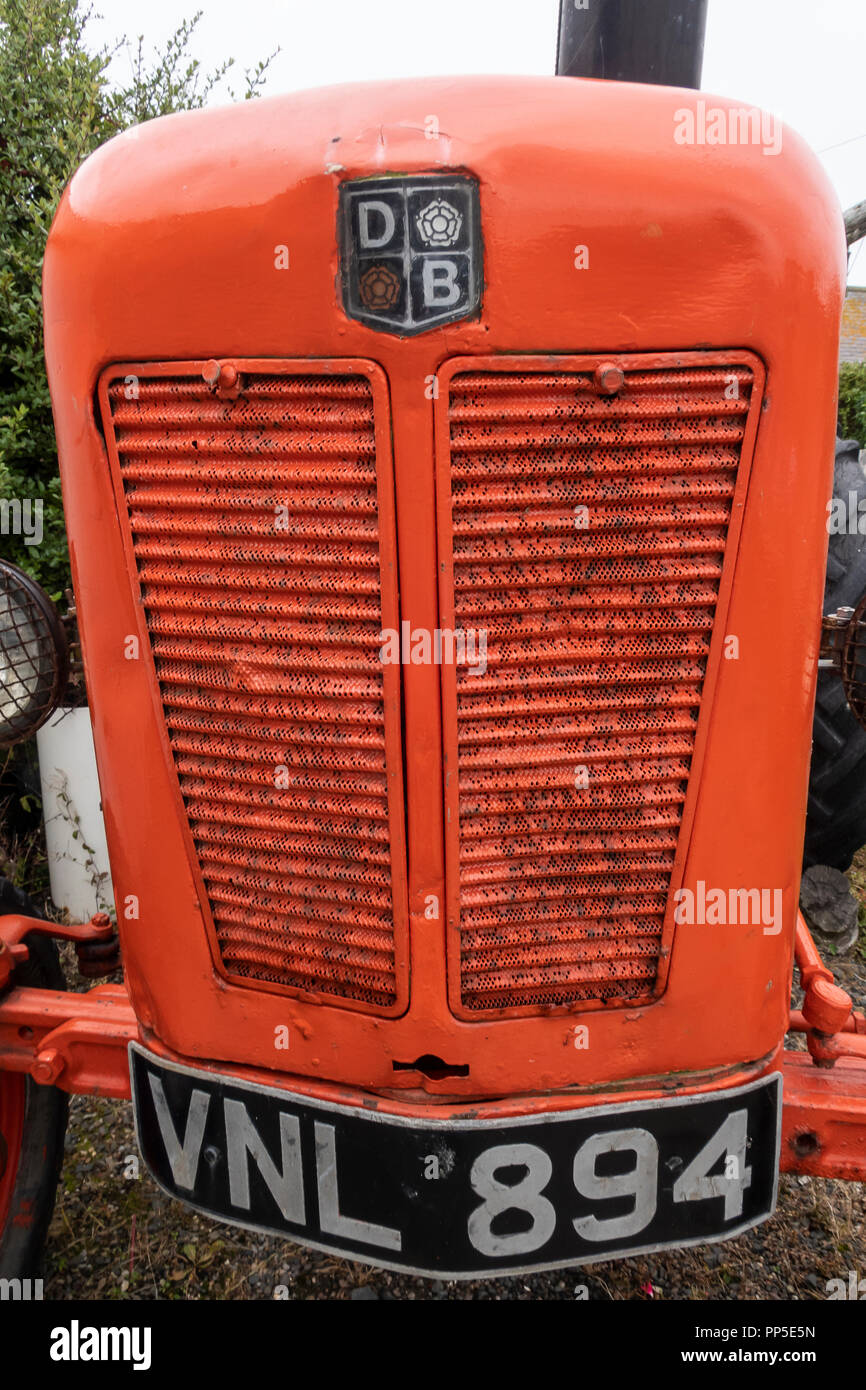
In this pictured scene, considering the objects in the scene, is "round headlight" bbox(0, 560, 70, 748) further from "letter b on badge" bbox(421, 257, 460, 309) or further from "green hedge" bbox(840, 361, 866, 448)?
"green hedge" bbox(840, 361, 866, 448)

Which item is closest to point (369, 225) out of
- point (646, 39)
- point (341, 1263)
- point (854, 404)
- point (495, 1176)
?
point (646, 39)

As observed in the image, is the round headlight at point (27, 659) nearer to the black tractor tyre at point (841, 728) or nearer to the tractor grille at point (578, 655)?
the tractor grille at point (578, 655)

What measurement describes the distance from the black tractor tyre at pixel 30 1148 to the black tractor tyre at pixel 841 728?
1968 mm

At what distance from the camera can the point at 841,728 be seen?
2496 millimetres

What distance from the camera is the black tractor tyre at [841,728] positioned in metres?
2.33

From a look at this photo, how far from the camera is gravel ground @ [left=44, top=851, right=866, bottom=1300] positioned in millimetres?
1977

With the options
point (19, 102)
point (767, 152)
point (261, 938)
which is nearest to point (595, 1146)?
point (261, 938)

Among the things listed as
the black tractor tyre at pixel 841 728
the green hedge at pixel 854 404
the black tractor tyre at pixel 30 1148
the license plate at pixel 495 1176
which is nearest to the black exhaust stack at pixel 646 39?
the black tractor tyre at pixel 841 728

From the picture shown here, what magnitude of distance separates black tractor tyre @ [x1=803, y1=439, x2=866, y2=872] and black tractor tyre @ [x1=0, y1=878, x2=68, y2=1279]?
6.46ft

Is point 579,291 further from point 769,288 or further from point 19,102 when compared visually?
point 19,102

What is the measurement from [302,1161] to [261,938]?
1.05 ft

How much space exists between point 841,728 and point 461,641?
171cm

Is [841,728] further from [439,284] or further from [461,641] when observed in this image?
[439,284]

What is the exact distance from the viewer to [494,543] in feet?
3.84
